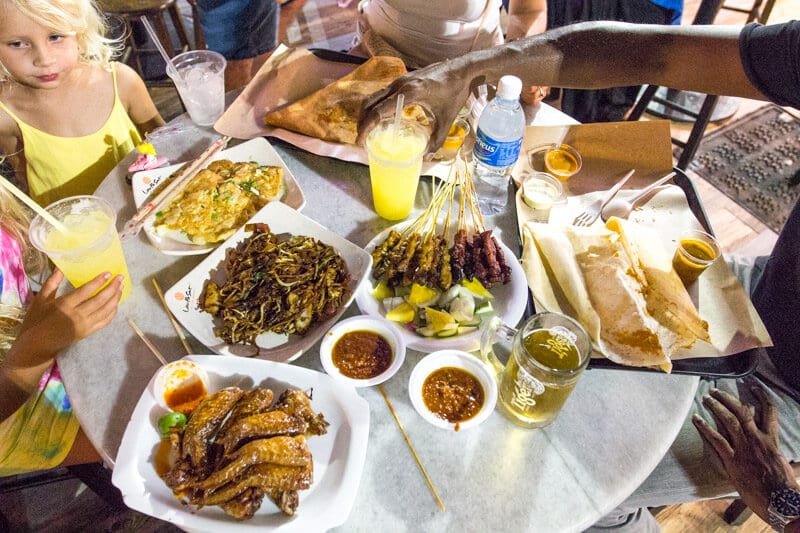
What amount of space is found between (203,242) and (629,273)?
163 cm

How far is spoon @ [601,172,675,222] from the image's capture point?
2125mm

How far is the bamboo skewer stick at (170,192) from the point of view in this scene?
6.49 feet

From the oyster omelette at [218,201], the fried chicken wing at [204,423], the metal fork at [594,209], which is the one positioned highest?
the metal fork at [594,209]

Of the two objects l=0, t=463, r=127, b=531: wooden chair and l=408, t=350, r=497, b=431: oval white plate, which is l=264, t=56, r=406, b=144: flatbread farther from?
l=0, t=463, r=127, b=531: wooden chair

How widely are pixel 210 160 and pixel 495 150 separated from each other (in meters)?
1.26

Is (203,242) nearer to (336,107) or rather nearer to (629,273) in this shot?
(336,107)

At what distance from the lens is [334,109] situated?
2.49 metres

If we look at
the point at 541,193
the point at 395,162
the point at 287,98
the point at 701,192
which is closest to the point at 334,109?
the point at 287,98

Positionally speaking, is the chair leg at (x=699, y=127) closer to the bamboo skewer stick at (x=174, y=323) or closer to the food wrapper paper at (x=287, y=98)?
the food wrapper paper at (x=287, y=98)

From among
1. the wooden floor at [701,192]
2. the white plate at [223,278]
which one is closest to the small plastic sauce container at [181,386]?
the white plate at [223,278]

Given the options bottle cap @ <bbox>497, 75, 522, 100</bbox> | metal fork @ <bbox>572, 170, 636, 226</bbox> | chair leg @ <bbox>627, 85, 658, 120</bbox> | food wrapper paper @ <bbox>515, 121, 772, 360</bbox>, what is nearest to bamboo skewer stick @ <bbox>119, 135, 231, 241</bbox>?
bottle cap @ <bbox>497, 75, 522, 100</bbox>

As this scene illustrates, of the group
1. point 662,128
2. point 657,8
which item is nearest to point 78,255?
point 662,128

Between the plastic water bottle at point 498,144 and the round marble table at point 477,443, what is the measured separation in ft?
2.76

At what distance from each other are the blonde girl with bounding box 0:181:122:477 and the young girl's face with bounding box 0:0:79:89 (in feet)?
1.87
